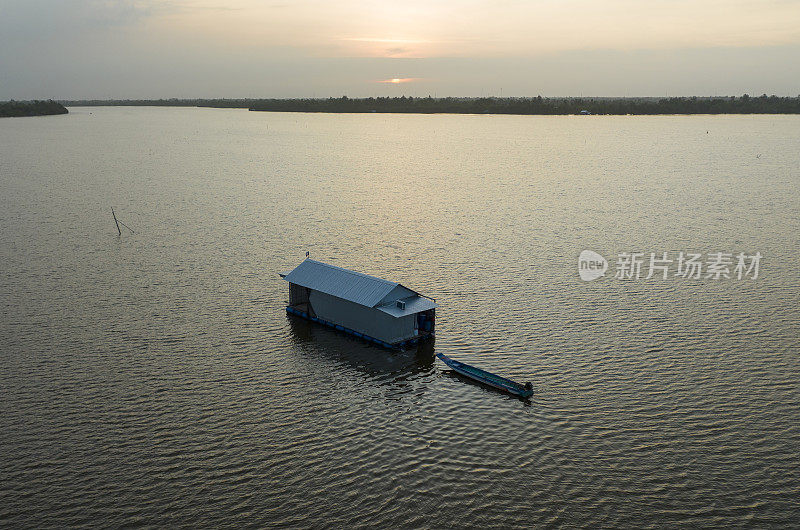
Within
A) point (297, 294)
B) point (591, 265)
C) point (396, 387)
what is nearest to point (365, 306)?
point (396, 387)

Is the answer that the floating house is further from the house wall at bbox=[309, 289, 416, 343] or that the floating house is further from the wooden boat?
the wooden boat

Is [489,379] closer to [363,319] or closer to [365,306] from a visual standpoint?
[365,306]

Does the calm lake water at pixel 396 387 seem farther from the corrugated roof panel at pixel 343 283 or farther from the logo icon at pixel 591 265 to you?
the corrugated roof panel at pixel 343 283

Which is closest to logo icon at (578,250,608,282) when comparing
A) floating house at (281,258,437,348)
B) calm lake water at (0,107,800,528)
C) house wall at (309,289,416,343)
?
calm lake water at (0,107,800,528)

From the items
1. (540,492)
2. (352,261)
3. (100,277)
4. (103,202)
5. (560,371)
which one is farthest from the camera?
(103,202)

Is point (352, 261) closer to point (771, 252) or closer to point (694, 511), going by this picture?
point (694, 511)

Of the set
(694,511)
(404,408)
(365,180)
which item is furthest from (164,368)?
(365,180)

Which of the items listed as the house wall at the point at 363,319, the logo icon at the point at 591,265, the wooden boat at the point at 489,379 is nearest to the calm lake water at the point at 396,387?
the wooden boat at the point at 489,379
